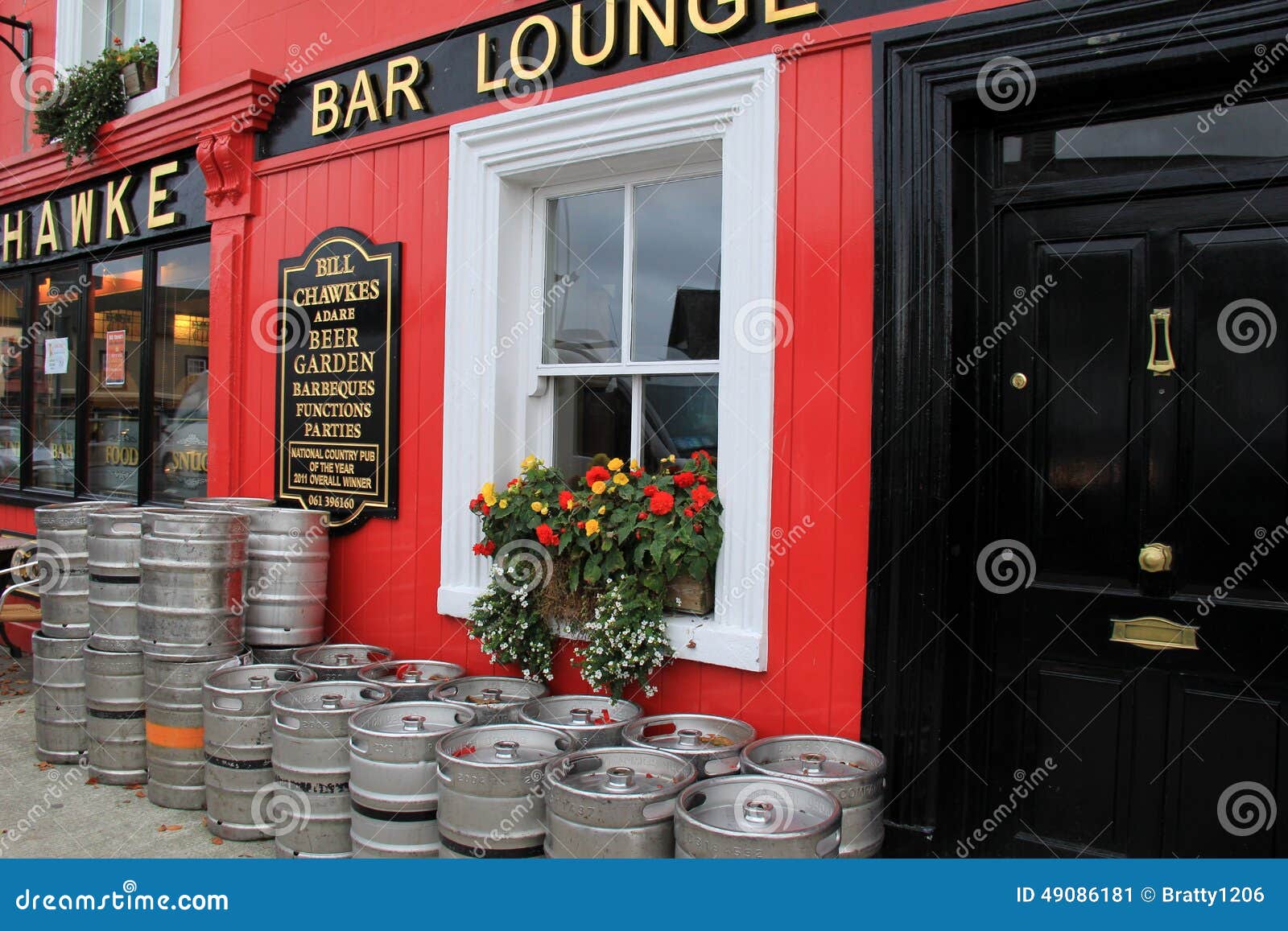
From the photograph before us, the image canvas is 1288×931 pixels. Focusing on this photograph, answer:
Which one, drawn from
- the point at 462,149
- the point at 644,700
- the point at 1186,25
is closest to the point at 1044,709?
the point at 644,700

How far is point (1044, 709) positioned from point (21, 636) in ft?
23.2

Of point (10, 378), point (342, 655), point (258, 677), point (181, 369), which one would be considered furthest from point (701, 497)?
point (10, 378)

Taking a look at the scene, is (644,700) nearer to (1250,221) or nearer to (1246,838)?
(1246,838)

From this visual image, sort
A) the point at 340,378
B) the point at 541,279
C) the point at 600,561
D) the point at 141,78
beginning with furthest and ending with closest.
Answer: the point at 141,78 → the point at 340,378 → the point at 541,279 → the point at 600,561

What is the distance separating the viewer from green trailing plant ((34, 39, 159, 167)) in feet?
22.1

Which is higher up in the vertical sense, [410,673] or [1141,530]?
[1141,530]

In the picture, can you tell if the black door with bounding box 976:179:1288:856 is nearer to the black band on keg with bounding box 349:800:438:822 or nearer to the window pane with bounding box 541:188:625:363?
the window pane with bounding box 541:188:625:363

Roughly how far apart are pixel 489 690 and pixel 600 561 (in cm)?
78

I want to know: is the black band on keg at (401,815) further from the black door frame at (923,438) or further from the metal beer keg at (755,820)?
the black door frame at (923,438)

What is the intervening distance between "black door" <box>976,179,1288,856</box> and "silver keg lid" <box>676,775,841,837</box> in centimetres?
93

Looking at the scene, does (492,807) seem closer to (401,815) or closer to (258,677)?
(401,815)

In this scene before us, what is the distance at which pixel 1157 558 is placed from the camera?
3148 mm

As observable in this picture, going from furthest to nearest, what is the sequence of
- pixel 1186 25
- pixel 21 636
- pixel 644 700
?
1. pixel 21 636
2. pixel 644 700
3. pixel 1186 25

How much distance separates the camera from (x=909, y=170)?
339 centimetres
